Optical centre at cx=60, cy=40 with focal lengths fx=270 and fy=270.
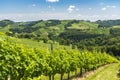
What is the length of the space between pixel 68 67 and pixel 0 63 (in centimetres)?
2509

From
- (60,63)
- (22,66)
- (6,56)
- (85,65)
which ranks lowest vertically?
(85,65)

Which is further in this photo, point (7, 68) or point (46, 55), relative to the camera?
point (46, 55)

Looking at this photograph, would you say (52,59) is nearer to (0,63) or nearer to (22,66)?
(22,66)

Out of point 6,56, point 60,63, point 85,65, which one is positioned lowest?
point 85,65

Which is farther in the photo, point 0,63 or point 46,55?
point 46,55

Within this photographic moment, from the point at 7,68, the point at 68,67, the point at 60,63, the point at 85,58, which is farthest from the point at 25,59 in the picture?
the point at 85,58

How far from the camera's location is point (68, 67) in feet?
158

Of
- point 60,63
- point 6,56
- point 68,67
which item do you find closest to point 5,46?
point 6,56

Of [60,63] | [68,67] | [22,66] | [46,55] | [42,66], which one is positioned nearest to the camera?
Result: [22,66]

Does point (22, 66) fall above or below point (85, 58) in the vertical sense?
above

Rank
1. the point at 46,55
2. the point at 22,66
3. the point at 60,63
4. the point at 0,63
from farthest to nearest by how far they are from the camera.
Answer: the point at 60,63 < the point at 46,55 < the point at 22,66 < the point at 0,63

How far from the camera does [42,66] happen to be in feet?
118

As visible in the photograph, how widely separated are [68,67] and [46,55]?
956 cm

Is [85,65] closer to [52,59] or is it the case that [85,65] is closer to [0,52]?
[52,59]
